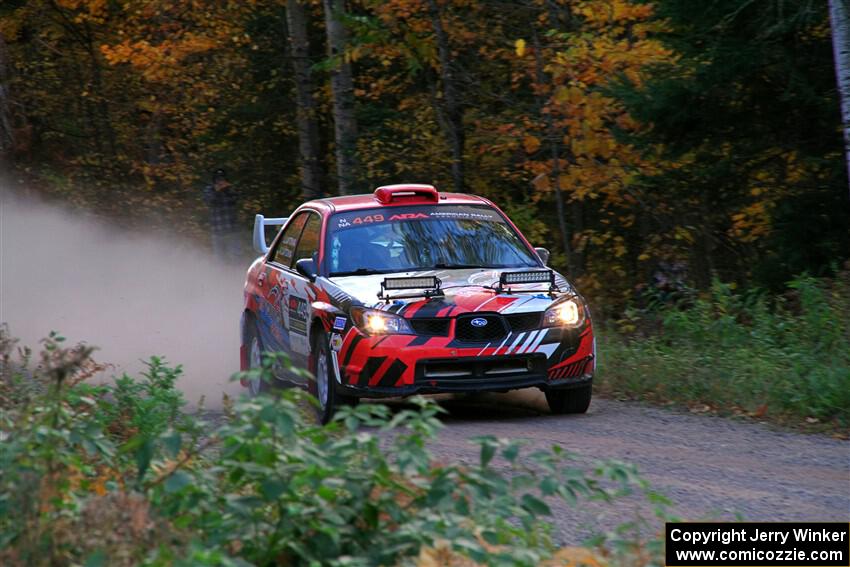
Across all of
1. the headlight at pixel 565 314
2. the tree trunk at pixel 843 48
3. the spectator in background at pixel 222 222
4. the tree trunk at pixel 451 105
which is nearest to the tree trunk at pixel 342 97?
the tree trunk at pixel 451 105

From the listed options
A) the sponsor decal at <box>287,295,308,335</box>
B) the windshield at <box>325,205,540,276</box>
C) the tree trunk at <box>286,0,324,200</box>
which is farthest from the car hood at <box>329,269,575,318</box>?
the tree trunk at <box>286,0,324,200</box>

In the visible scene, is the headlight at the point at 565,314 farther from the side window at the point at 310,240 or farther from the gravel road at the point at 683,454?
the side window at the point at 310,240

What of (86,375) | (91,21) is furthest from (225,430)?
(91,21)

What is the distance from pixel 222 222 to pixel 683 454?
1634cm

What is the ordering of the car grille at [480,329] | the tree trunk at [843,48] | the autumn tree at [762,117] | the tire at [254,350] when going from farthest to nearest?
the autumn tree at [762,117], the tree trunk at [843,48], the tire at [254,350], the car grille at [480,329]

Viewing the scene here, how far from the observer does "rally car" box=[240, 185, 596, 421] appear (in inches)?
397

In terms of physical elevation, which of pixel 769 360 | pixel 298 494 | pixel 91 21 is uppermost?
pixel 91 21

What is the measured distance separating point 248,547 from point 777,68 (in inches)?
498

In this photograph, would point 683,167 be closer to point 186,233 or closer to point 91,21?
point 186,233

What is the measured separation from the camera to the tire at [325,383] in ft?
33.8

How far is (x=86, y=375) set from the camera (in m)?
8.47

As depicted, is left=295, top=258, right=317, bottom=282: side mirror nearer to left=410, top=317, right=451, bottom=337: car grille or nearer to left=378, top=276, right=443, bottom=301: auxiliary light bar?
left=378, top=276, right=443, bottom=301: auxiliary light bar

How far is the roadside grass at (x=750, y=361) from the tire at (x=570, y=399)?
0.94m

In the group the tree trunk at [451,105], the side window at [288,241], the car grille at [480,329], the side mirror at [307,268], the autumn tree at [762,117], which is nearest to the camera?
the car grille at [480,329]
